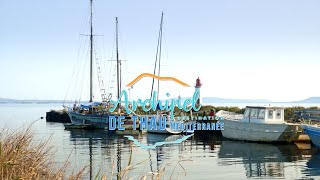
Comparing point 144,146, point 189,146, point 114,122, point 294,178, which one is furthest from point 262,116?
point 114,122

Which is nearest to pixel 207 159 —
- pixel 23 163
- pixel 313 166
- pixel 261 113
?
pixel 313 166

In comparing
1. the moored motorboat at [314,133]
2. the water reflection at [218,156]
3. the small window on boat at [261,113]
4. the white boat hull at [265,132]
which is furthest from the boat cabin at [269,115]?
the moored motorboat at [314,133]

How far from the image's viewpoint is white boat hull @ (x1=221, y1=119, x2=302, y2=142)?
31828mm

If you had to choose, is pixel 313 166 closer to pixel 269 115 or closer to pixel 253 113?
pixel 269 115

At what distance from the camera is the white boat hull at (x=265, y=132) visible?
104 ft

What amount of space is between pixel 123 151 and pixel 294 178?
43.4 feet

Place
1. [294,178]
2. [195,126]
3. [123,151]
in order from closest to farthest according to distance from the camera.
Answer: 1. [294,178]
2. [123,151]
3. [195,126]

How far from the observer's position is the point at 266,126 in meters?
32.4

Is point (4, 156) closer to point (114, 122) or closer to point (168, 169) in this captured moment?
point (168, 169)

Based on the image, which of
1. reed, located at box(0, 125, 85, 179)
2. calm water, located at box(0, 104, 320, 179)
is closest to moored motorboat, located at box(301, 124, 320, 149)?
calm water, located at box(0, 104, 320, 179)

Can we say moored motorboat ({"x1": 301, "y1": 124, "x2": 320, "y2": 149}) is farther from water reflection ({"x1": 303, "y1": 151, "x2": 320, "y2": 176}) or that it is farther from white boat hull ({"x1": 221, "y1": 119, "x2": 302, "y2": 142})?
white boat hull ({"x1": 221, "y1": 119, "x2": 302, "y2": 142})

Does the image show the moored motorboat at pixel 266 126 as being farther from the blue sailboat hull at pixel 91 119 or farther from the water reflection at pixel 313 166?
the blue sailboat hull at pixel 91 119

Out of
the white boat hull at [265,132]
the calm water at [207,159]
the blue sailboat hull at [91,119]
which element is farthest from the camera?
the blue sailboat hull at [91,119]

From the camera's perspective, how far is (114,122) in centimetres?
4950
